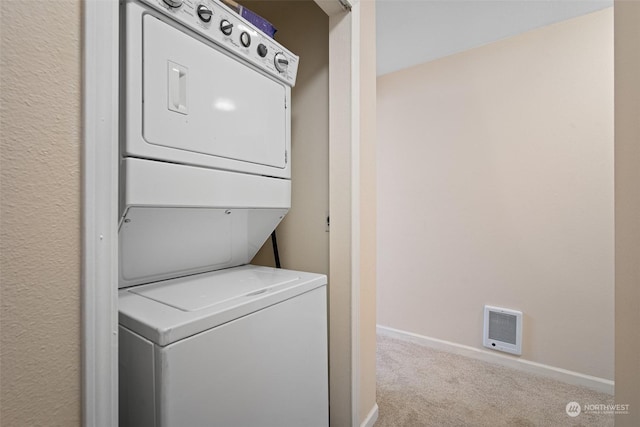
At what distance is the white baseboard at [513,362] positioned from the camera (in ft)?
6.66

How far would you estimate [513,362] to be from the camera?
7.55ft

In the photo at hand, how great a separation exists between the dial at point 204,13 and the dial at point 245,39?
137 millimetres

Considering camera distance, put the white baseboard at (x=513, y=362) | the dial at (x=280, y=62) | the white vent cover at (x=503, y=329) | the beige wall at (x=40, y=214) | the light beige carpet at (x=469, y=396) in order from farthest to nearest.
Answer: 1. the white vent cover at (x=503, y=329)
2. the white baseboard at (x=513, y=362)
3. the light beige carpet at (x=469, y=396)
4. the dial at (x=280, y=62)
5. the beige wall at (x=40, y=214)

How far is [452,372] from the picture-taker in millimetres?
2252

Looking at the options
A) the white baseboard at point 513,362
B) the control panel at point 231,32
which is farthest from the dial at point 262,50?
the white baseboard at point 513,362

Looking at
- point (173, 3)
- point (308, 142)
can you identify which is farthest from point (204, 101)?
point (308, 142)

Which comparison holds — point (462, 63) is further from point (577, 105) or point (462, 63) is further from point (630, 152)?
point (630, 152)

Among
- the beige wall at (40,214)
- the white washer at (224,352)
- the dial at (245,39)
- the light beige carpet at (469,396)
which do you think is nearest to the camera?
the beige wall at (40,214)

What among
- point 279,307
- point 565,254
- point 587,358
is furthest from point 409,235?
point 279,307

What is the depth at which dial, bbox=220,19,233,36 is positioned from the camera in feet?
3.38

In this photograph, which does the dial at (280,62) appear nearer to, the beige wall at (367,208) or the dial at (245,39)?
the dial at (245,39)

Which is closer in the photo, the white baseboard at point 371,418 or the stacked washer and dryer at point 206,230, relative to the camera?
the stacked washer and dryer at point 206,230

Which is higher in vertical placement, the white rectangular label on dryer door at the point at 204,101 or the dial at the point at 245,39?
the dial at the point at 245,39

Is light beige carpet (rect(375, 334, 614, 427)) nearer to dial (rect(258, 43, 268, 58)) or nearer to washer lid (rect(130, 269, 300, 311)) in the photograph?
washer lid (rect(130, 269, 300, 311))
